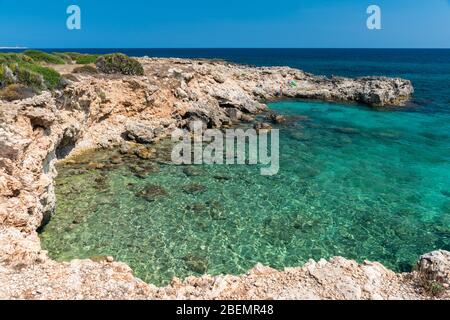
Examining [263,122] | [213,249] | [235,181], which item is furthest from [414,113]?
[213,249]

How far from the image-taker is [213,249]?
50.3 feet

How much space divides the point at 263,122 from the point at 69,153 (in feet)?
68.8

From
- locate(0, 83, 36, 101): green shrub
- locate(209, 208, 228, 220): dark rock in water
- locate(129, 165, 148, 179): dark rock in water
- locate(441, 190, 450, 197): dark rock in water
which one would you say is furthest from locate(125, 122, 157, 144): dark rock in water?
locate(441, 190, 450, 197): dark rock in water

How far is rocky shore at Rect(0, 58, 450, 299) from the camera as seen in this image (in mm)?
9961

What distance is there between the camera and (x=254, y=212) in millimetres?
18484

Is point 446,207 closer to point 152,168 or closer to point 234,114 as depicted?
point 152,168

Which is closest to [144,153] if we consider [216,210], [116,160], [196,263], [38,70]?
[116,160]

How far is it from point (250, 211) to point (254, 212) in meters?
0.23

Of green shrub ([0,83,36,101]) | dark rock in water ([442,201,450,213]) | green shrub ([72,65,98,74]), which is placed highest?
green shrub ([72,65,98,74])

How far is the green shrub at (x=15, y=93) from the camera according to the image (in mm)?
20078

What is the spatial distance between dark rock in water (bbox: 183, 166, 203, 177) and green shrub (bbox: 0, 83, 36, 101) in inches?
425

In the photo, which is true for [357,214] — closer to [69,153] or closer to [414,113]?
[69,153]

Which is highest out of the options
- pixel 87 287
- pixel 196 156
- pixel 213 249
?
pixel 196 156

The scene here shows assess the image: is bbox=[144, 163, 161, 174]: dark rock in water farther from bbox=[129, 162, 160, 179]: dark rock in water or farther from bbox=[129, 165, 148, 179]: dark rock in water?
bbox=[129, 165, 148, 179]: dark rock in water
